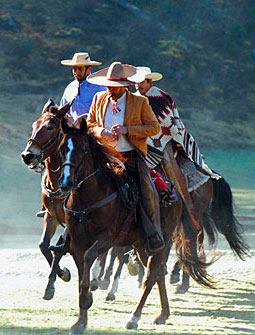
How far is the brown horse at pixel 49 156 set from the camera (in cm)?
816

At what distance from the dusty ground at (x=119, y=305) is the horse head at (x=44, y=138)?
1.55 m

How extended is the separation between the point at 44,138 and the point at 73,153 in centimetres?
97

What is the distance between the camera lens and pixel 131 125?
8.20 m

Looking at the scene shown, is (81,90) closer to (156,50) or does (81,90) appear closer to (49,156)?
(49,156)

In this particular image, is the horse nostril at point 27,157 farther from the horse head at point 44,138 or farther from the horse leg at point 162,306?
the horse leg at point 162,306

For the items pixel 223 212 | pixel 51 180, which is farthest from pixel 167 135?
pixel 223 212

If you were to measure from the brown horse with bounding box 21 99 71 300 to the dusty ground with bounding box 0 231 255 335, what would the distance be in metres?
0.53

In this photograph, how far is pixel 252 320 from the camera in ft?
28.9

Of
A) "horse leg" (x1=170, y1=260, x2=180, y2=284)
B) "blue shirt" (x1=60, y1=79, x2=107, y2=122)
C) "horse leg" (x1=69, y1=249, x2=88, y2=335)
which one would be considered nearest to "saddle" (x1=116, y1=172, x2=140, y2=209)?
"horse leg" (x1=69, y1=249, x2=88, y2=335)

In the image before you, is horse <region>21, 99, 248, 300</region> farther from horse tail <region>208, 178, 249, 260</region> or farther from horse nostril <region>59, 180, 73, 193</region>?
horse nostril <region>59, 180, 73, 193</region>

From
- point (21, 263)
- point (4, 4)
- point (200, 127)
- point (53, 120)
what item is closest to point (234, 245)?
point (21, 263)

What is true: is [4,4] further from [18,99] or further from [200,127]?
[200,127]

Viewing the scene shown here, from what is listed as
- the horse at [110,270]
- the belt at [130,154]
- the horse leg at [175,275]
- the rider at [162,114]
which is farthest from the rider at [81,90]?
the horse leg at [175,275]

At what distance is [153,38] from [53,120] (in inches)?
1288
